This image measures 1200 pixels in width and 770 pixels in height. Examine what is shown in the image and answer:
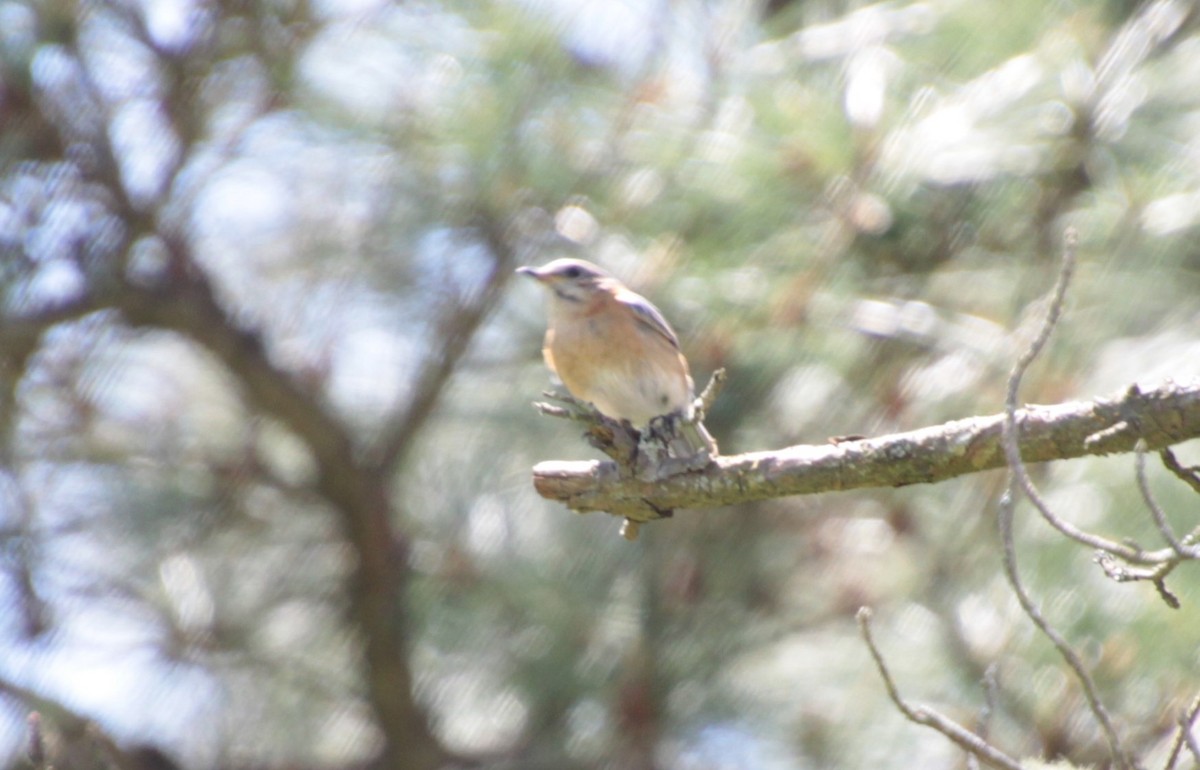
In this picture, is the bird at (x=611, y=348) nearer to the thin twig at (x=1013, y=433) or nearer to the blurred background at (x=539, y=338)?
the blurred background at (x=539, y=338)

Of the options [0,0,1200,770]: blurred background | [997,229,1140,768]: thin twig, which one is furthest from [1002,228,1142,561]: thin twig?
[0,0,1200,770]: blurred background

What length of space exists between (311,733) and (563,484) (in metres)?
2.48

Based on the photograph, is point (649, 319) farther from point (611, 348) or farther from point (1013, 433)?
point (1013, 433)

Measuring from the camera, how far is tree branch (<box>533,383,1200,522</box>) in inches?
68.0

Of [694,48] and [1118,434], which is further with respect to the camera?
[694,48]

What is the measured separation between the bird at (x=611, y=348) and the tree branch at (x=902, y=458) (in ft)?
3.42

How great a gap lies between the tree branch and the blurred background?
3.81 ft

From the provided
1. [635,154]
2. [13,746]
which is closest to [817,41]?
[635,154]

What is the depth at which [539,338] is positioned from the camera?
4289mm

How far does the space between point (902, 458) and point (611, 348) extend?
5.29ft

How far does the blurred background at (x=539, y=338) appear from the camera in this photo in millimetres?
3375

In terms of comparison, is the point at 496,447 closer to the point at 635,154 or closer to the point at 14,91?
the point at 635,154

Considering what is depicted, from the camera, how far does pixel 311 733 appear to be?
14.7ft

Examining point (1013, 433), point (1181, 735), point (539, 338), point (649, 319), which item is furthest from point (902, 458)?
point (539, 338)
